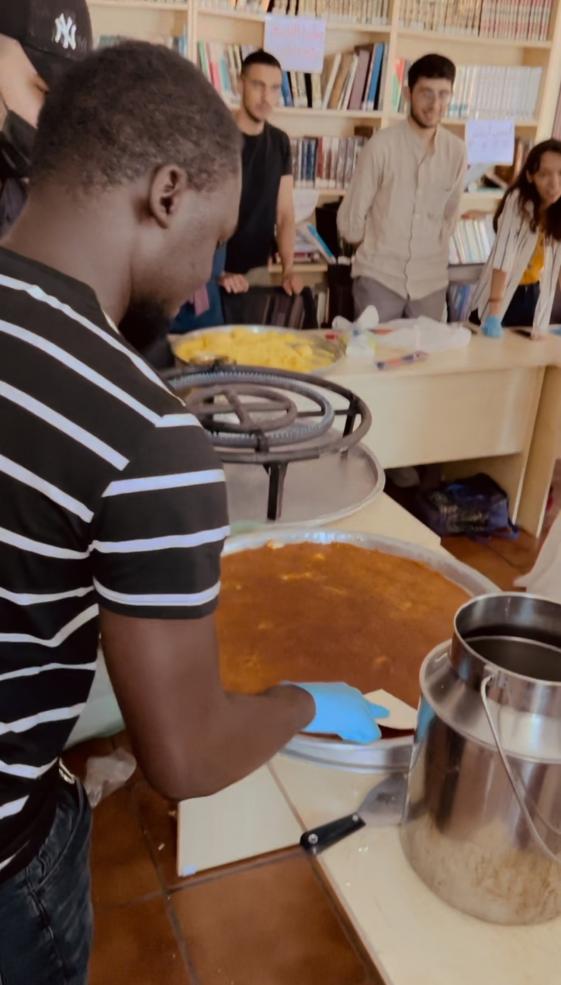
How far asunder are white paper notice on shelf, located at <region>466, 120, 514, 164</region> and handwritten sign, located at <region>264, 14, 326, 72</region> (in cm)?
93

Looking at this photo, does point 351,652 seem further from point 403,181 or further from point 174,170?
point 403,181

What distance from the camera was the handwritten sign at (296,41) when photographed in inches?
141

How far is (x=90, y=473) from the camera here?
56 cm

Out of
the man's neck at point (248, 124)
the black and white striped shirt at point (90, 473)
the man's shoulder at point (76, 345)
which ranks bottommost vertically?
the black and white striped shirt at point (90, 473)

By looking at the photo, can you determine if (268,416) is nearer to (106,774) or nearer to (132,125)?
(106,774)

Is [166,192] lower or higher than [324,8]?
lower

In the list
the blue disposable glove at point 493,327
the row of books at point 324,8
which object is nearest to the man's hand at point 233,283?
the blue disposable glove at point 493,327

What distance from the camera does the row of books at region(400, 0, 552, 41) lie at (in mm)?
3859

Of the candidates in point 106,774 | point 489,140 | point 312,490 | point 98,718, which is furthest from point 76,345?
point 489,140

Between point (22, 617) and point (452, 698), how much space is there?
14.1 inches

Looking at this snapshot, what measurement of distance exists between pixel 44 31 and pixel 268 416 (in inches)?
31.7

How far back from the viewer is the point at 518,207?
9.63 ft

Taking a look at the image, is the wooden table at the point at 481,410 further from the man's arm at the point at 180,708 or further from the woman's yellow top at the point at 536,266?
the man's arm at the point at 180,708

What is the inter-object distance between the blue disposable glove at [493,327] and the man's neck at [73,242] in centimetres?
239
